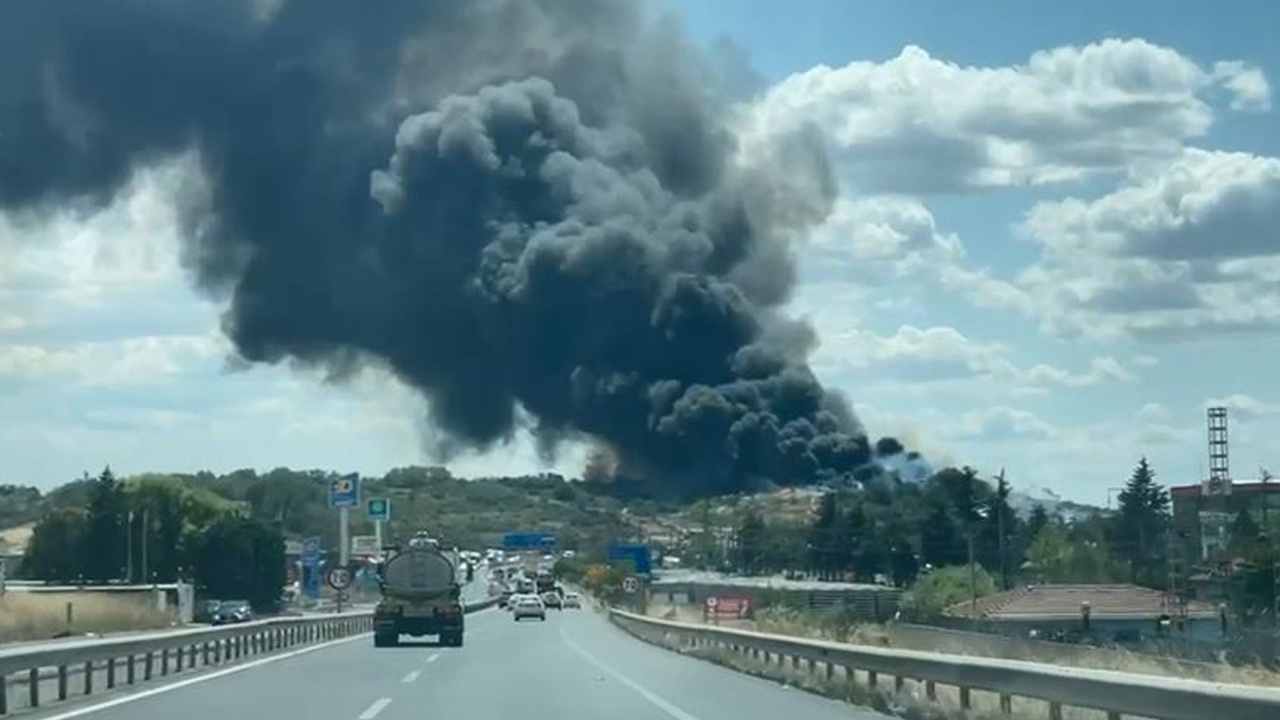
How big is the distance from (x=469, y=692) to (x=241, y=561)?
67.3 m

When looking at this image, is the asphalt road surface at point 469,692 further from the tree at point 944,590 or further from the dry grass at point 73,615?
the dry grass at point 73,615

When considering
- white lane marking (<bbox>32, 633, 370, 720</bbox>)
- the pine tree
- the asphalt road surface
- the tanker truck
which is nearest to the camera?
the asphalt road surface

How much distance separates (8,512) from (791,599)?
4885 inches

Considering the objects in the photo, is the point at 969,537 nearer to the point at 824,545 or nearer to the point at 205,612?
the point at 824,545

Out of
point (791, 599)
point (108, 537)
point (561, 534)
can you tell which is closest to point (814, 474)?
point (108, 537)

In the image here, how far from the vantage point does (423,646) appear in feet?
153

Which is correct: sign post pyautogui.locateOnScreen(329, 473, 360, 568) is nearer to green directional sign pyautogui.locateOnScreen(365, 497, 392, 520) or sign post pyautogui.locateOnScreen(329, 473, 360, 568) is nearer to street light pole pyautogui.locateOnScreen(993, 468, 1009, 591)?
green directional sign pyautogui.locateOnScreen(365, 497, 392, 520)

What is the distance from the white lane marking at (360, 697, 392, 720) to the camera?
69.8 feet

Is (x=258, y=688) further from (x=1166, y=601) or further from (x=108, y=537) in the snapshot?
(x=108, y=537)

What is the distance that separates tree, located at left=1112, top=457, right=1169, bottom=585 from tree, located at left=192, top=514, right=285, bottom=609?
54.1m

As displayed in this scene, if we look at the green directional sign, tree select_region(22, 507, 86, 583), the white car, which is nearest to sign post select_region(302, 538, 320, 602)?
the white car

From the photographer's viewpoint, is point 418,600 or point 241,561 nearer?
point 418,600

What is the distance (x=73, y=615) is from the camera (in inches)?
2339

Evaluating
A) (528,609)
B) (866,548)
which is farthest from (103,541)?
(866,548)
